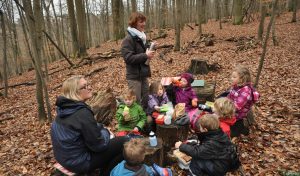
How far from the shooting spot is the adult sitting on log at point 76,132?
324 centimetres

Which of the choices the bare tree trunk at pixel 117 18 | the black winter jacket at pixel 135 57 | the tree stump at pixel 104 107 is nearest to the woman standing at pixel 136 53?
the black winter jacket at pixel 135 57

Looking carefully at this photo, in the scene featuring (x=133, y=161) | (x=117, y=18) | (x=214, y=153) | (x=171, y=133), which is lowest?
(x=171, y=133)

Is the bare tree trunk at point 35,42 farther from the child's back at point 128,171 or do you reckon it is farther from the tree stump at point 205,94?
A: the child's back at point 128,171

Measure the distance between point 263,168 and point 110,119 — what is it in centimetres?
377

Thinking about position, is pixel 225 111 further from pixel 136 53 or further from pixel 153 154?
pixel 136 53

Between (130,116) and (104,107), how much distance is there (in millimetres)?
1492

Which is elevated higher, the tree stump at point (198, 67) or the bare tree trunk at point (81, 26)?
the bare tree trunk at point (81, 26)

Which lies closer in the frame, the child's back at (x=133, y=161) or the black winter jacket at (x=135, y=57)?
the child's back at (x=133, y=161)

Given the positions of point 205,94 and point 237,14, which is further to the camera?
point 237,14

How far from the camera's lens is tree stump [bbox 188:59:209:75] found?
941 centimetres

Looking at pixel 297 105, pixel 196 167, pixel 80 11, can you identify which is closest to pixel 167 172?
pixel 196 167

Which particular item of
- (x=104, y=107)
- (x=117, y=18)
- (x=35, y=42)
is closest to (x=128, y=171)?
(x=104, y=107)

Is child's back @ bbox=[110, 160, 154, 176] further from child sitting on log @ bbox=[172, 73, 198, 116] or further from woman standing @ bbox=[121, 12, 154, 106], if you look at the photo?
child sitting on log @ bbox=[172, 73, 198, 116]

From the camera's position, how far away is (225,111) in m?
4.21
